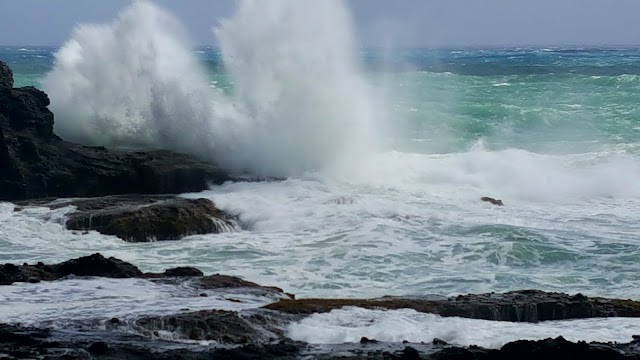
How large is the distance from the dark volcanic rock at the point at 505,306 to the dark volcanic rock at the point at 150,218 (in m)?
5.74

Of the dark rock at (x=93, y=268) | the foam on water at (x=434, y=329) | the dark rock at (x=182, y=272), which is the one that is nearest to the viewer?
the foam on water at (x=434, y=329)

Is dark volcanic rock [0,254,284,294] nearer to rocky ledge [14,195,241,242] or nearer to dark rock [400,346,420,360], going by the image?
dark rock [400,346,420,360]

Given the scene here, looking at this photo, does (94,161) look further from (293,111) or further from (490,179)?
(490,179)

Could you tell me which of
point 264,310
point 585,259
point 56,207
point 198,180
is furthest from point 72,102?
point 264,310

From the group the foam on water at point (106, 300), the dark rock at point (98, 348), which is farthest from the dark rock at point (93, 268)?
the dark rock at point (98, 348)

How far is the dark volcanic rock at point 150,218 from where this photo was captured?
15367 mm

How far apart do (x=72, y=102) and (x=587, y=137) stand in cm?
1538

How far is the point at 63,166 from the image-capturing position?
1841cm

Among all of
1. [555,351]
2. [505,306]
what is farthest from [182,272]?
[555,351]

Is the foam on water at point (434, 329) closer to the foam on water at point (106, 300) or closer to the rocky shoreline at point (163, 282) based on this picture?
the rocky shoreline at point (163, 282)

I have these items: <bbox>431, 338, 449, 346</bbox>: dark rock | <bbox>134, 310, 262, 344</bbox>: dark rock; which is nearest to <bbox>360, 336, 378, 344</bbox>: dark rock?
<bbox>431, 338, 449, 346</bbox>: dark rock

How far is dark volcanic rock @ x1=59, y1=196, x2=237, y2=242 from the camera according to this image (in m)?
15.4

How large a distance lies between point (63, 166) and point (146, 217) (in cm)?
349

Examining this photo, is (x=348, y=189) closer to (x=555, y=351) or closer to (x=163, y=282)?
(x=163, y=282)
